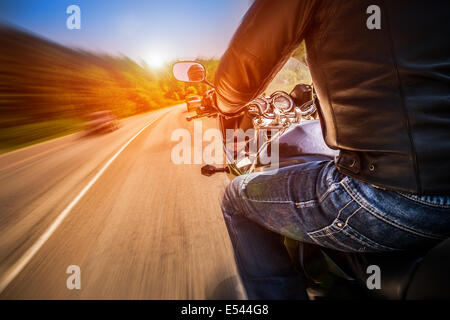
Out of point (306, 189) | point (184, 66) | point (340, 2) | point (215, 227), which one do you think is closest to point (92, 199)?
point (215, 227)

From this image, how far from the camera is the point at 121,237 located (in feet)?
6.90


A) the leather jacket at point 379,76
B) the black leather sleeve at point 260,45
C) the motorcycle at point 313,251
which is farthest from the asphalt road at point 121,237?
the black leather sleeve at point 260,45

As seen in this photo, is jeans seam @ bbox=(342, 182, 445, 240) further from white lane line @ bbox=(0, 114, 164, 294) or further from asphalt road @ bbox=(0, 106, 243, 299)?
white lane line @ bbox=(0, 114, 164, 294)

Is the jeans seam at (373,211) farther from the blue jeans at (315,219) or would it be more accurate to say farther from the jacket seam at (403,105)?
the jacket seam at (403,105)

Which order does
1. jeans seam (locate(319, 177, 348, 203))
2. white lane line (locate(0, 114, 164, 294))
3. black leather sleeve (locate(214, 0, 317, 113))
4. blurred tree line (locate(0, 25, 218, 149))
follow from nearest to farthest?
black leather sleeve (locate(214, 0, 317, 113)), jeans seam (locate(319, 177, 348, 203)), white lane line (locate(0, 114, 164, 294)), blurred tree line (locate(0, 25, 218, 149))

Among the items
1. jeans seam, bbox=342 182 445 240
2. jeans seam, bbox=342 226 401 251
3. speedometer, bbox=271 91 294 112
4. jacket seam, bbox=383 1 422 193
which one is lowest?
jeans seam, bbox=342 226 401 251

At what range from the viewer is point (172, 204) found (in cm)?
265

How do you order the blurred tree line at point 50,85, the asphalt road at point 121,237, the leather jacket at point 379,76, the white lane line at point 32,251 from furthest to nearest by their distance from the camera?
the blurred tree line at point 50,85 < the white lane line at point 32,251 < the asphalt road at point 121,237 < the leather jacket at point 379,76

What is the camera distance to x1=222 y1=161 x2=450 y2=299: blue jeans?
731 millimetres

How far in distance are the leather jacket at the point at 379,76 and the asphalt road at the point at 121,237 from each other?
114 centimetres

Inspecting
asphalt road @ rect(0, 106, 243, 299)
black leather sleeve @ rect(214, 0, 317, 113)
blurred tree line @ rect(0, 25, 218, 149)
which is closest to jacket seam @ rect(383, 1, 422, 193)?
black leather sleeve @ rect(214, 0, 317, 113)

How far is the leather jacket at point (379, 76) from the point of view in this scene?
58 centimetres

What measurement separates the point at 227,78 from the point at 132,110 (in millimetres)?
26139
